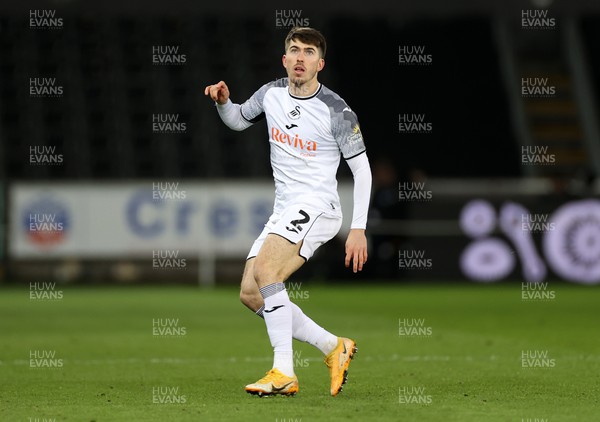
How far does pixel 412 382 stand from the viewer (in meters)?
8.86

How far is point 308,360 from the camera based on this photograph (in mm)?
10586

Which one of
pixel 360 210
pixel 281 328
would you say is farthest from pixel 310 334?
pixel 360 210

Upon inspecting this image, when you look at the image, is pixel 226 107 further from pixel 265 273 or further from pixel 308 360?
pixel 308 360

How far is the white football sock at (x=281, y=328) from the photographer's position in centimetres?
796

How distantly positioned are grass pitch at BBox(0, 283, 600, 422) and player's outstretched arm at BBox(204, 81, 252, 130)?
1792 millimetres

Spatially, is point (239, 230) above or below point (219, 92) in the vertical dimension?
below

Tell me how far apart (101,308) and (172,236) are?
526cm

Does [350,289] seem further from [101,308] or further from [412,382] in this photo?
[412,382]

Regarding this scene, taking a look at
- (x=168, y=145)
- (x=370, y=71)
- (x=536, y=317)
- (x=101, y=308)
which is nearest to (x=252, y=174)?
(x=168, y=145)

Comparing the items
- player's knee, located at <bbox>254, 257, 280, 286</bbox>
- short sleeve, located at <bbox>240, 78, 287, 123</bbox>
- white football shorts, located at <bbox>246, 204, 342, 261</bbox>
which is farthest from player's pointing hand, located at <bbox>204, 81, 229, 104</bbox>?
player's knee, located at <bbox>254, 257, 280, 286</bbox>

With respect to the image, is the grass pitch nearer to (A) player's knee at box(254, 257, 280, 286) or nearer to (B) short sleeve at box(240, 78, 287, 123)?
(A) player's knee at box(254, 257, 280, 286)

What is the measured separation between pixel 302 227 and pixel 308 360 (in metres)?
2.76

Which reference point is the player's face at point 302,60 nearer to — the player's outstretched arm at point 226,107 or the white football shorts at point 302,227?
the player's outstretched arm at point 226,107

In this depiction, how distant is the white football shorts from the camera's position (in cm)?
805
